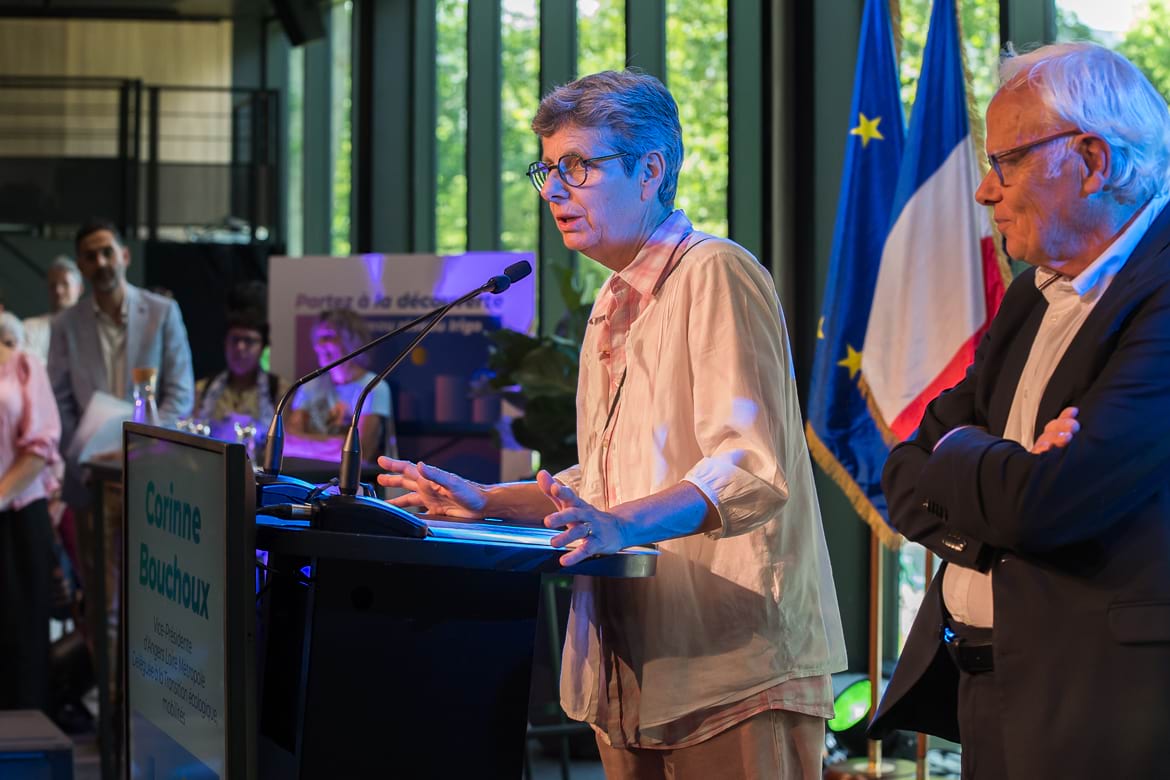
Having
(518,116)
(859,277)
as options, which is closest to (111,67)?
(518,116)

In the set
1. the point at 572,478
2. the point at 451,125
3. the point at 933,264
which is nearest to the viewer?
the point at 572,478

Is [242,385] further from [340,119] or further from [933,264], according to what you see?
[340,119]

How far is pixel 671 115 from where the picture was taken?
6.16ft

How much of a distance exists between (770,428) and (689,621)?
26cm

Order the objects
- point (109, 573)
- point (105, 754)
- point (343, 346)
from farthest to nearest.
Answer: point (343, 346), point (109, 573), point (105, 754)

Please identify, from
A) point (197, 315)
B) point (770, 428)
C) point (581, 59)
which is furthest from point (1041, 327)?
point (197, 315)

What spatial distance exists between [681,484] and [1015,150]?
0.55 metres

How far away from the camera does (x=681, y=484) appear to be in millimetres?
1601

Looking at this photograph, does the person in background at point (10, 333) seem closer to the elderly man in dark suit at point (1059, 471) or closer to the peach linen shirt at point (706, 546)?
the peach linen shirt at point (706, 546)

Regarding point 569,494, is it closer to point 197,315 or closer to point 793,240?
point 793,240

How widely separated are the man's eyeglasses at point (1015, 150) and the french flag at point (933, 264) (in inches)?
78.0

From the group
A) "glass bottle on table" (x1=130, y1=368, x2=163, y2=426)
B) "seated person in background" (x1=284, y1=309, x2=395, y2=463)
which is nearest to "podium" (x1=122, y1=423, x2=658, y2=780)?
"glass bottle on table" (x1=130, y1=368, x2=163, y2=426)

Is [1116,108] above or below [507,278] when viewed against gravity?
above

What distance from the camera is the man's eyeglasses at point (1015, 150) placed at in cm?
161
